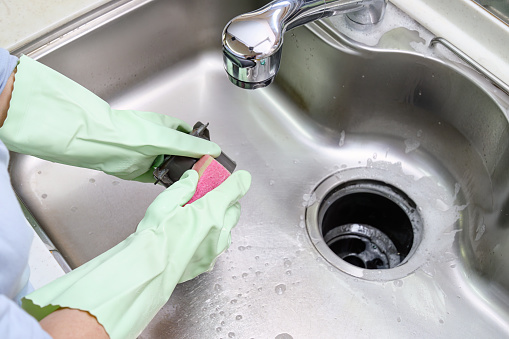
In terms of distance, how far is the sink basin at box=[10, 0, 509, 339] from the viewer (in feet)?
2.49

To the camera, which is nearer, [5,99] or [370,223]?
[5,99]

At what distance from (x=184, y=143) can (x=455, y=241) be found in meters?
0.48

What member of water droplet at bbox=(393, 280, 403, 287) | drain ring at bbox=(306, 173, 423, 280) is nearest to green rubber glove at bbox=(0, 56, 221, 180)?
drain ring at bbox=(306, 173, 423, 280)

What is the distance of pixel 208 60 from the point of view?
3.44 ft

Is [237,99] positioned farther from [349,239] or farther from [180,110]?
[349,239]

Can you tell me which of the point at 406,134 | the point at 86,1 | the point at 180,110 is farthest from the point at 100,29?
the point at 406,134

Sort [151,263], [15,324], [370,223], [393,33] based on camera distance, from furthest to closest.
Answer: [370,223] → [393,33] → [151,263] → [15,324]

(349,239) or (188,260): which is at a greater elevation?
(188,260)

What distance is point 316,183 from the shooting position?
0.91 m

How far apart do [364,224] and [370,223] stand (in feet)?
0.04

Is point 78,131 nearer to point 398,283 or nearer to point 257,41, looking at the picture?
point 257,41

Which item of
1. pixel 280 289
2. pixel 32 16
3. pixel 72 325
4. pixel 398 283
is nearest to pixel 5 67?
pixel 32 16

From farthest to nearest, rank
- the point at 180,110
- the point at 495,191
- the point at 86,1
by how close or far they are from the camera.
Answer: the point at 180,110 < the point at 86,1 < the point at 495,191

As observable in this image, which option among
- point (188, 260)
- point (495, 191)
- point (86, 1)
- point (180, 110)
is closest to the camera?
point (188, 260)
